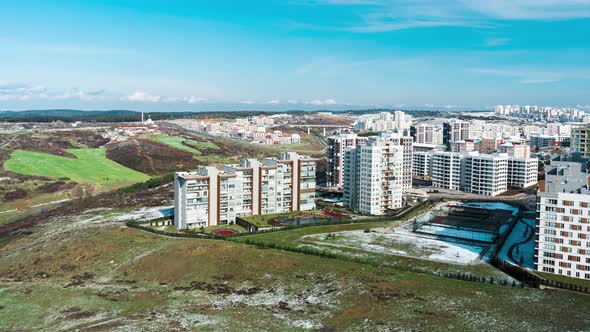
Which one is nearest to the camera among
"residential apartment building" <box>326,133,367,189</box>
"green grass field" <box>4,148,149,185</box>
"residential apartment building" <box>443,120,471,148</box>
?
"residential apartment building" <box>326,133,367,189</box>

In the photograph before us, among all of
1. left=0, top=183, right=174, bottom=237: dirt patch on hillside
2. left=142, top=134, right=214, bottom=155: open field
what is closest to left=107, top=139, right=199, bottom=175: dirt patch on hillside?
left=142, top=134, right=214, bottom=155: open field

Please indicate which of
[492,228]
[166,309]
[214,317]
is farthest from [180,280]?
[492,228]

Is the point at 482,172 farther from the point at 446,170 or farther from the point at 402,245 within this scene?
the point at 402,245

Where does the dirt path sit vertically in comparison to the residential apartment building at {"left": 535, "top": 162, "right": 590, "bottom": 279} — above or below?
below

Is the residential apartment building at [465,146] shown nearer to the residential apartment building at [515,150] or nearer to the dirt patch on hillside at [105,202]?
the residential apartment building at [515,150]

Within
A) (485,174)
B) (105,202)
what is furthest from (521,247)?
(105,202)

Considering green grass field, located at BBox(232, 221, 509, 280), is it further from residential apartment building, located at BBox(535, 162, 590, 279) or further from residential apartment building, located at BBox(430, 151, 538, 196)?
residential apartment building, located at BBox(430, 151, 538, 196)
